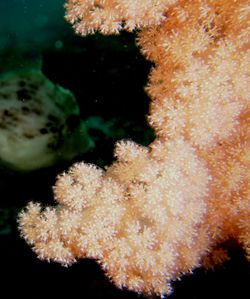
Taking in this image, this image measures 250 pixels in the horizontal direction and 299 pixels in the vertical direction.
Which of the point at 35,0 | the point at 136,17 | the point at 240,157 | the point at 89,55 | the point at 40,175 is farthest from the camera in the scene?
the point at 40,175

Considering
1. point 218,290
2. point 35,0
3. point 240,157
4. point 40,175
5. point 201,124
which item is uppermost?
point 35,0

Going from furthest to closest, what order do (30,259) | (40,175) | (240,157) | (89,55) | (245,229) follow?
(30,259)
(40,175)
(89,55)
(245,229)
(240,157)

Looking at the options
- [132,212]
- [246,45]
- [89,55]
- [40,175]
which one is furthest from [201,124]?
[40,175]

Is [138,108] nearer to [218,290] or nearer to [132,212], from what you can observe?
[132,212]

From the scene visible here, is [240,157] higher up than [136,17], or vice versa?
[136,17]

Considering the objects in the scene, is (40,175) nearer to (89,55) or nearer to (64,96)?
(64,96)

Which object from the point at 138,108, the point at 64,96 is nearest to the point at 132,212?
the point at 138,108

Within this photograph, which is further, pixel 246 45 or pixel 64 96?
pixel 64 96
